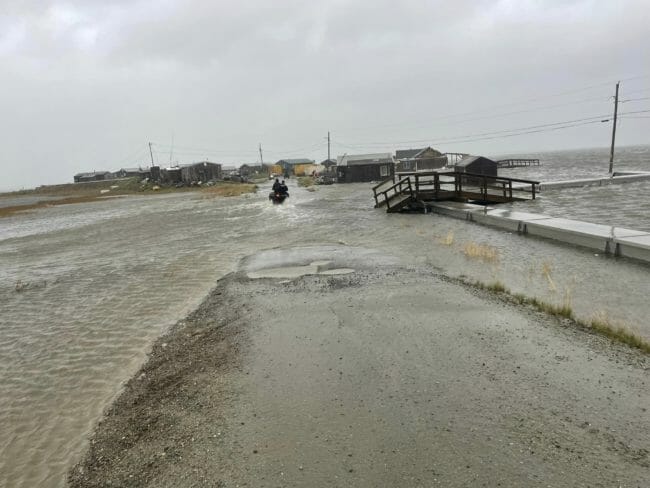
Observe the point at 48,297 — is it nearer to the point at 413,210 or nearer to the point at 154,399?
the point at 154,399

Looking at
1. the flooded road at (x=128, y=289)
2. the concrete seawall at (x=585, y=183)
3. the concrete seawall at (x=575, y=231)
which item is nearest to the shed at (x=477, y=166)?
the concrete seawall at (x=585, y=183)

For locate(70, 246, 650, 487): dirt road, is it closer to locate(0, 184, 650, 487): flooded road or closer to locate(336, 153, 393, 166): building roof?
locate(0, 184, 650, 487): flooded road

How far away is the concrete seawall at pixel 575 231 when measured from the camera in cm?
1057

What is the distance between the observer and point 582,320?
263 inches

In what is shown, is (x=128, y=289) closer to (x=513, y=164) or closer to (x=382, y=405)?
(x=382, y=405)

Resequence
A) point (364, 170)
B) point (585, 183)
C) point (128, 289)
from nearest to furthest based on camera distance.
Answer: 1. point (128, 289)
2. point (585, 183)
3. point (364, 170)

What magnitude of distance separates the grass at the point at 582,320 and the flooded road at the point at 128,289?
43 cm

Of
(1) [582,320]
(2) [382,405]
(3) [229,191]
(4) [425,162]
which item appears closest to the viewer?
(2) [382,405]

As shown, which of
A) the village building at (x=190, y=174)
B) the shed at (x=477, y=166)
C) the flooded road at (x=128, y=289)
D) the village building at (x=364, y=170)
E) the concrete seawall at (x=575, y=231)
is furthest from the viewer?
the village building at (x=190, y=174)

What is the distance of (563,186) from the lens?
3275 centimetres

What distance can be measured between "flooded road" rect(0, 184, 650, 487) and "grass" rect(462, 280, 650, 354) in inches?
16.9

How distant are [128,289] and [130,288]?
82 mm

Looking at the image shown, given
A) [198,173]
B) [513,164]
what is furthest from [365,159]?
[513,164]

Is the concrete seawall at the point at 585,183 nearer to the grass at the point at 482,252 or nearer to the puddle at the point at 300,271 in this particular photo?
the grass at the point at 482,252
